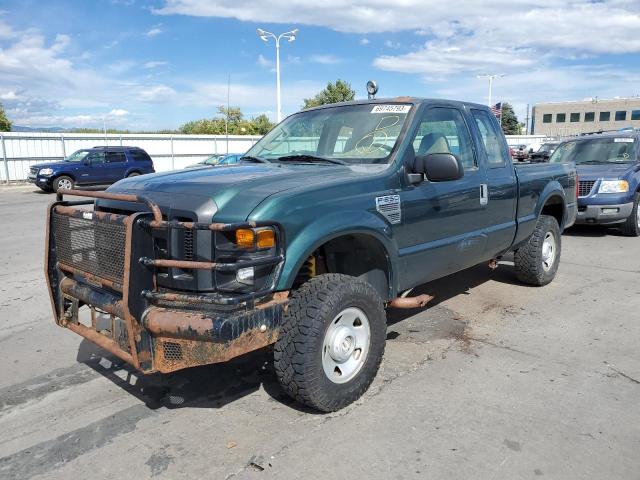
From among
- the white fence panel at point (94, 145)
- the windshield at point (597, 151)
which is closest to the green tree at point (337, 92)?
the white fence panel at point (94, 145)

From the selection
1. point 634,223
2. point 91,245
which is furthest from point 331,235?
point 634,223

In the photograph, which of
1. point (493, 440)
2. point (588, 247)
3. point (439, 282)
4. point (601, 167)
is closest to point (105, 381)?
point (493, 440)

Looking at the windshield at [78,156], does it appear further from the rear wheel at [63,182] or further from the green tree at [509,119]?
the green tree at [509,119]

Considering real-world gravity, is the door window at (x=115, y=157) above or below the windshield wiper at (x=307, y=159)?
below

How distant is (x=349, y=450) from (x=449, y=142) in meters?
2.68

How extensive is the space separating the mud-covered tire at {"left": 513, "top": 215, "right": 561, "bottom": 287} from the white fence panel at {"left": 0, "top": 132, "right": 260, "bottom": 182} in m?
24.3

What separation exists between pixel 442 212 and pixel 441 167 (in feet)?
1.77

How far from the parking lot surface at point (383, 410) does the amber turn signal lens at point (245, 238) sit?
1.13m

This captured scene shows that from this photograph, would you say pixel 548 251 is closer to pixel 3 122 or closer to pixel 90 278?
pixel 90 278

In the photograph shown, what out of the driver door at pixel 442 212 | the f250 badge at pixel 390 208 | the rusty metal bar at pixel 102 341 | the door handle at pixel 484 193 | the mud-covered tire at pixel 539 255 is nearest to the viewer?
the rusty metal bar at pixel 102 341

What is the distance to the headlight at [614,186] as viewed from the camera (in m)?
9.23

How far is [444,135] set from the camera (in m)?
4.46

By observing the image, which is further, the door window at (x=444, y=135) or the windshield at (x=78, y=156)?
the windshield at (x=78, y=156)

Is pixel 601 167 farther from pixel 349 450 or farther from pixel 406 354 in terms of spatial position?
pixel 349 450
